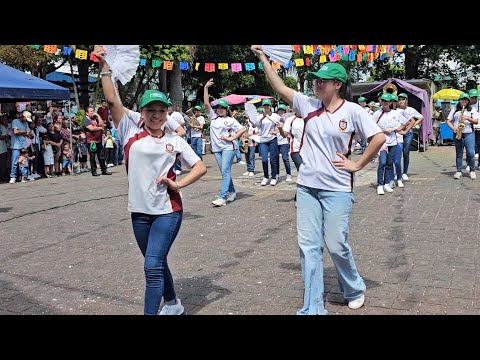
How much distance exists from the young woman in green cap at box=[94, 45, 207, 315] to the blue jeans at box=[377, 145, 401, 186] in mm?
7104

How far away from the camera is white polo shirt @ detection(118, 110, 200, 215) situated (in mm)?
3986

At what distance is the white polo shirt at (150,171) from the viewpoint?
3986 millimetres

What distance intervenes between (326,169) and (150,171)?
4.39 ft

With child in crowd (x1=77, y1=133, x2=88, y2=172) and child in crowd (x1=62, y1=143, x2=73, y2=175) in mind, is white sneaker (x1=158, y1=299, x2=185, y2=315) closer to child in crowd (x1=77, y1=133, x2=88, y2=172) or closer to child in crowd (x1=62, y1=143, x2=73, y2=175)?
child in crowd (x1=62, y1=143, x2=73, y2=175)

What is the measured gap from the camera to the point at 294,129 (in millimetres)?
9109

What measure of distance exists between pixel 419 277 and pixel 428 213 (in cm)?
341

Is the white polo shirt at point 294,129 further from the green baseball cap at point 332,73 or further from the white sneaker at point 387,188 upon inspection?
the green baseball cap at point 332,73

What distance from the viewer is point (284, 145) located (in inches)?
482

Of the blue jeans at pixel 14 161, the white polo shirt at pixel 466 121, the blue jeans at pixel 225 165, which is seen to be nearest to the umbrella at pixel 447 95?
the white polo shirt at pixel 466 121

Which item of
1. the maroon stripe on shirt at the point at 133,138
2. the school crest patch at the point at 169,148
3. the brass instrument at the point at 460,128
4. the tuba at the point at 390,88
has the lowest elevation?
the brass instrument at the point at 460,128

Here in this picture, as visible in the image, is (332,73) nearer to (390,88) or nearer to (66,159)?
(66,159)

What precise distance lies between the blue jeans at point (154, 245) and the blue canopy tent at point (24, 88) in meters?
10.2

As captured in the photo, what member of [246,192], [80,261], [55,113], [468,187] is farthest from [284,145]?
[55,113]

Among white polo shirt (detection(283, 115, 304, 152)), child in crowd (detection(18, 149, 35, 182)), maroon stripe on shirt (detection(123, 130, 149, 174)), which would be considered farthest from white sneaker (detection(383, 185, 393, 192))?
child in crowd (detection(18, 149, 35, 182))
